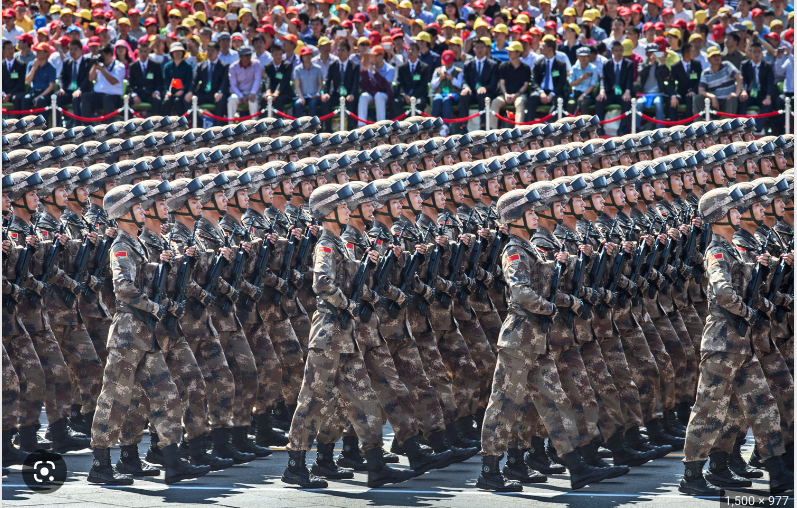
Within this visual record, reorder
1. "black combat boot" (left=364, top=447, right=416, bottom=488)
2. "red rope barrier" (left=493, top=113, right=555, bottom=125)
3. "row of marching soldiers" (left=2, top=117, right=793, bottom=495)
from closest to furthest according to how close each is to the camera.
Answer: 1. "row of marching soldiers" (left=2, top=117, right=793, bottom=495)
2. "black combat boot" (left=364, top=447, right=416, bottom=488)
3. "red rope barrier" (left=493, top=113, right=555, bottom=125)

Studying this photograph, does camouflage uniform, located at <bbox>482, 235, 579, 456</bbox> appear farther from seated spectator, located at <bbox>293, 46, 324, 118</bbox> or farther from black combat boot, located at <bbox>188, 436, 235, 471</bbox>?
seated spectator, located at <bbox>293, 46, 324, 118</bbox>

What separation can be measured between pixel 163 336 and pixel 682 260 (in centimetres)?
411

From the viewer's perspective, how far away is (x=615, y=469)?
8.59 metres

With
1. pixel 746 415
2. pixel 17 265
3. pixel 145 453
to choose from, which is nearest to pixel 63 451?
pixel 145 453

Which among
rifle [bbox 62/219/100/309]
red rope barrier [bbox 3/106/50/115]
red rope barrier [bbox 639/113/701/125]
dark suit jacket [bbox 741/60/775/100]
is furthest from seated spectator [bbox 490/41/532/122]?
rifle [bbox 62/219/100/309]

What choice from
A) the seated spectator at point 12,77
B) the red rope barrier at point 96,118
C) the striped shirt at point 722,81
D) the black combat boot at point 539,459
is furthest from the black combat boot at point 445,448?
the seated spectator at point 12,77

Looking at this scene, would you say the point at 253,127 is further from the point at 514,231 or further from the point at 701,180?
the point at 514,231

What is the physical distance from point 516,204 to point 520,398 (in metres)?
1.28

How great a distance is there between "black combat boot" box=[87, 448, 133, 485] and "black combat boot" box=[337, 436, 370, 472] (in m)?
1.44

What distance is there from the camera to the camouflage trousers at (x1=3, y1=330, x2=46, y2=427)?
943 cm

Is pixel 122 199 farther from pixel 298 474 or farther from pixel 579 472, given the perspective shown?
pixel 579 472

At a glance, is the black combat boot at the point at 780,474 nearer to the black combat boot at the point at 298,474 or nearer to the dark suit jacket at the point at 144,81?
the black combat boot at the point at 298,474

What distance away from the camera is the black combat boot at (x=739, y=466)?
28.8ft

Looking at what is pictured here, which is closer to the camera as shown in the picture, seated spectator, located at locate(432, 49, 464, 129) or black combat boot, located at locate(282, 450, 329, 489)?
black combat boot, located at locate(282, 450, 329, 489)
